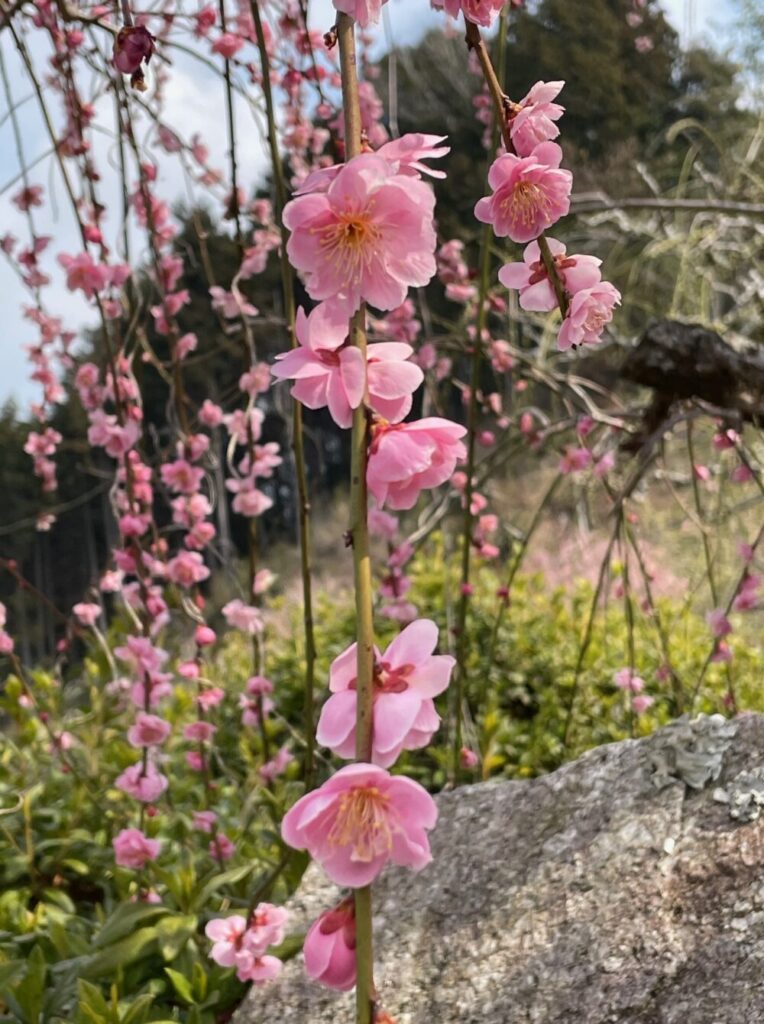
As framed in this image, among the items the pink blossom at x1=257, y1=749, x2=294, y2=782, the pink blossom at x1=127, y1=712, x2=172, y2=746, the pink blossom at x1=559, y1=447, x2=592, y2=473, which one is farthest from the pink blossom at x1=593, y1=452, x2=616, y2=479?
the pink blossom at x1=127, y1=712, x2=172, y2=746

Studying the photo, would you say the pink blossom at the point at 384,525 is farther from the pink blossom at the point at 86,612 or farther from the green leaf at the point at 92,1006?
the green leaf at the point at 92,1006

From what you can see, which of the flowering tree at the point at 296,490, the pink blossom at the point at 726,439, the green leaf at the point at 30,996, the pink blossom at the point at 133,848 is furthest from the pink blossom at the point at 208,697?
the pink blossom at the point at 726,439

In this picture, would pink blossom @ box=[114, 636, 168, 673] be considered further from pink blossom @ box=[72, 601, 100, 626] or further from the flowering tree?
pink blossom @ box=[72, 601, 100, 626]

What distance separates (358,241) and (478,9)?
174 mm

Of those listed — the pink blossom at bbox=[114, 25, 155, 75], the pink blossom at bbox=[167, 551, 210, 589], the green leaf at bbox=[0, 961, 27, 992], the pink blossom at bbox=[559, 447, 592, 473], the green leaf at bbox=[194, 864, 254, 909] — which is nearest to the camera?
the pink blossom at bbox=[114, 25, 155, 75]

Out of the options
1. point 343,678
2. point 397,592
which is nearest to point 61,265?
point 397,592

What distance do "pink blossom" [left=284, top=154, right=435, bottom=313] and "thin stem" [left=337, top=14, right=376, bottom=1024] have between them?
0.09 ft

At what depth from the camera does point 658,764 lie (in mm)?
966

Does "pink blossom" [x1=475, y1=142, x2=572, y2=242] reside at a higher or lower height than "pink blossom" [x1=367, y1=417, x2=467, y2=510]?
higher

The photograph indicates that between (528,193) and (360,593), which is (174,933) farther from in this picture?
(528,193)

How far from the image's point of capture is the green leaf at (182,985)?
1091mm

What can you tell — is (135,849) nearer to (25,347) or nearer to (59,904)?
(59,904)

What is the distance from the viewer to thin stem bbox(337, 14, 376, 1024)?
1.45ft

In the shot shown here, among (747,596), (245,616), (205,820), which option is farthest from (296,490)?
(747,596)
